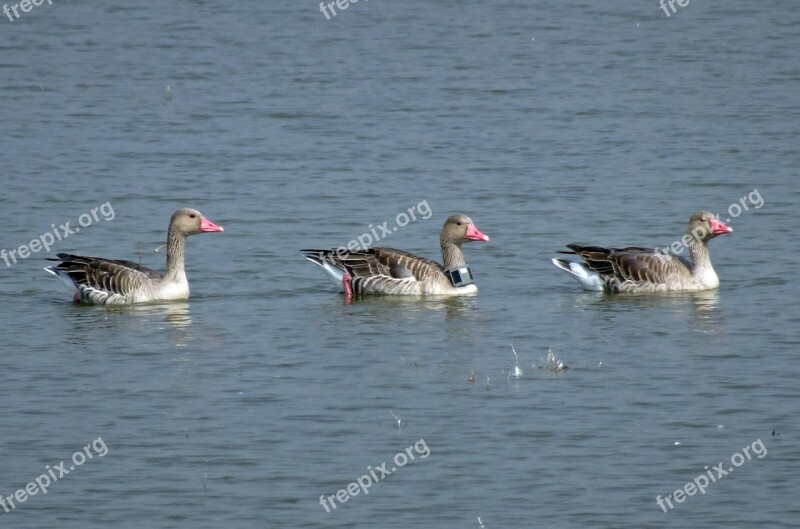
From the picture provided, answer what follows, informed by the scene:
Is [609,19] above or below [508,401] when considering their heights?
above

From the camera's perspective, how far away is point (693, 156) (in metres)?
27.8

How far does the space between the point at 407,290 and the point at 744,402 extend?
6.36 metres

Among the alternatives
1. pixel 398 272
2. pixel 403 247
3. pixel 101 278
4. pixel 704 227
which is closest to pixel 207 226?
pixel 101 278

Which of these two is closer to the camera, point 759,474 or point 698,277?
point 759,474

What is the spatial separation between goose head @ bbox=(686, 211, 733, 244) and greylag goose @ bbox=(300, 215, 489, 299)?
107 inches

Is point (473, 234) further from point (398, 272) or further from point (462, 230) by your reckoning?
point (398, 272)

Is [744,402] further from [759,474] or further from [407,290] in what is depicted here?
[407,290]

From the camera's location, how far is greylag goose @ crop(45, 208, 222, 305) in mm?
19250

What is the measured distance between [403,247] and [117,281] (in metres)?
5.13

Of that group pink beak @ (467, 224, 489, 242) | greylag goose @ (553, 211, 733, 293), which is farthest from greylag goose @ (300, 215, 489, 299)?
greylag goose @ (553, 211, 733, 293)

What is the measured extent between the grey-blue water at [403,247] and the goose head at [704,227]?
27.9 inches

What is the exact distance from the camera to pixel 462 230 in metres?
20.2

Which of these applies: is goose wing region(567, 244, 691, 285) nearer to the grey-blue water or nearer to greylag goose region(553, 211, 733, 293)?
greylag goose region(553, 211, 733, 293)

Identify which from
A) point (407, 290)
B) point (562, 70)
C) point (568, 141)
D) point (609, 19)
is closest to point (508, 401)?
point (407, 290)
